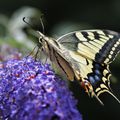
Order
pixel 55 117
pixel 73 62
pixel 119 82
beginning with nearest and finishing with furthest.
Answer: pixel 55 117
pixel 73 62
pixel 119 82

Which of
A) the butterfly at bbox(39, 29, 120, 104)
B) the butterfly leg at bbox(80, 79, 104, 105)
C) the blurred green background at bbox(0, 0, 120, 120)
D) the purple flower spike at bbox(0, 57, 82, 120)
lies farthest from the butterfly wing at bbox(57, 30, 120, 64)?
the blurred green background at bbox(0, 0, 120, 120)

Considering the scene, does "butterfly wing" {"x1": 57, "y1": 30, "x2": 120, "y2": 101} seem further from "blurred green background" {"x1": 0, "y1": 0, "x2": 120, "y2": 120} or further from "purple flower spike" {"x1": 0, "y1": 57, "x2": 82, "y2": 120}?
"blurred green background" {"x1": 0, "y1": 0, "x2": 120, "y2": 120}

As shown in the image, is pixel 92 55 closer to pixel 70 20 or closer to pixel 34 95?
pixel 34 95

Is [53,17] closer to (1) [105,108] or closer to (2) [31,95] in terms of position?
(1) [105,108]

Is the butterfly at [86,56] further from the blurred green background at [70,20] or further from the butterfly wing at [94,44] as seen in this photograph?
the blurred green background at [70,20]

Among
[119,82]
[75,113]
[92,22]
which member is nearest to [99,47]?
[75,113]
